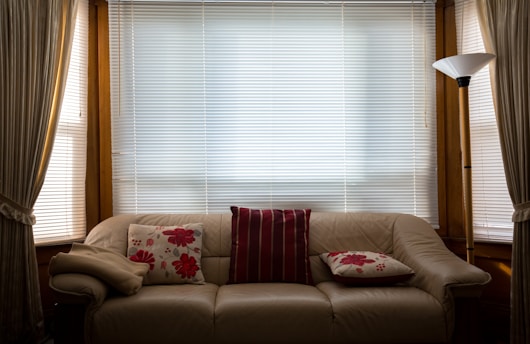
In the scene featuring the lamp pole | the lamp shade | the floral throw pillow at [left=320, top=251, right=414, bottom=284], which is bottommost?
the floral throw pillow at [left=320, top=251, right=414, bottom=284]

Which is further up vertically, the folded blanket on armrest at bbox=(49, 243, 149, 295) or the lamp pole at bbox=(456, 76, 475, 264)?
the lamp pole at bbox=(456, 76, 475, 264)

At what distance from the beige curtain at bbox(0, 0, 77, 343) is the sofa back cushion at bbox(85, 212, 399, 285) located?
0.43 m

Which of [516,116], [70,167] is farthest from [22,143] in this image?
[516,116]

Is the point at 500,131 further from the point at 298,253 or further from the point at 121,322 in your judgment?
the point at 121,322

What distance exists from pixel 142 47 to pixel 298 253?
75.9 inches

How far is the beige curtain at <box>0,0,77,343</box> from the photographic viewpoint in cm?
281

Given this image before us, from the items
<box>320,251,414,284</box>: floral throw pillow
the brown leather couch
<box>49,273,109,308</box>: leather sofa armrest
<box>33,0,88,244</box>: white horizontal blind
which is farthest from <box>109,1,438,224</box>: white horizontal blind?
<box>49,273,109,308</box>: leather sofa armrest

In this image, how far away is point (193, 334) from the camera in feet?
7.89

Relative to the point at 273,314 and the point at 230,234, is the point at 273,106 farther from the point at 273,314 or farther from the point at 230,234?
the point at 273,314

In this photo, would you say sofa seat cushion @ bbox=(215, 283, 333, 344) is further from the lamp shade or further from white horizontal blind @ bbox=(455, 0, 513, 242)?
the lamp shade

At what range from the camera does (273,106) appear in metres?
3.50

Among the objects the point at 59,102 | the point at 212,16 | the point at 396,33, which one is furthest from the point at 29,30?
the point at 396,33

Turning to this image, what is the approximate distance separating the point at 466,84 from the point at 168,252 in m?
2.20

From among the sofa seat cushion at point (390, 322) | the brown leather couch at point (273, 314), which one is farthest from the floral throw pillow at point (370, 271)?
the sofa seat cushion at point (390, 322)
